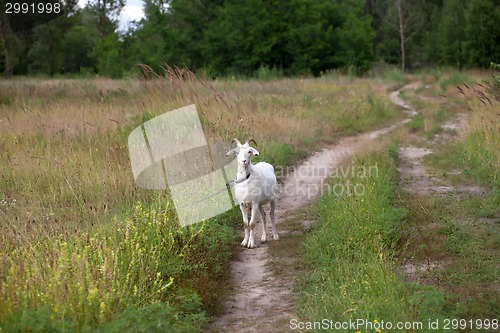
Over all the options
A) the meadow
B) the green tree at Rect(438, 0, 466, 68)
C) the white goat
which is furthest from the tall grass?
the green tree at Rect(438, 0, 466, 68)

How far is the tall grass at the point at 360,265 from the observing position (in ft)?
18.5

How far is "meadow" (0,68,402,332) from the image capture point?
5.38 m

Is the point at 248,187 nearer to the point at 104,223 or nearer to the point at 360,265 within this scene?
the point at 104,223

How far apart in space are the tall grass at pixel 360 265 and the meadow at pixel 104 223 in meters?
1.24

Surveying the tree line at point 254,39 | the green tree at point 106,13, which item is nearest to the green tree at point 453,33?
the tree line at point 254,39

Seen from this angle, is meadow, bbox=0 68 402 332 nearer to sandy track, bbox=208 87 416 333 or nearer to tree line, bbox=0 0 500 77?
sandy track, bbox=208 87 416 333

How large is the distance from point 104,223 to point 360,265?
311 cm

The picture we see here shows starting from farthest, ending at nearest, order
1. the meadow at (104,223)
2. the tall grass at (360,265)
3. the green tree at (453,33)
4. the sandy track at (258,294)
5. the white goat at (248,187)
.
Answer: the green tree at (453,33), the white goat at (248,187), the sandy track at (258,294), the tall grass at (360,265), the meadow at (104,223)

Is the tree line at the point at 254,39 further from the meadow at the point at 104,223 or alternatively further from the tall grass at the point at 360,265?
the tall grass at the point at 360,265

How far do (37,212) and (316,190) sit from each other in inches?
240

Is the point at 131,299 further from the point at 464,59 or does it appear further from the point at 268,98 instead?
the point at 464,59

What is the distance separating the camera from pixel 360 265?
684 cm

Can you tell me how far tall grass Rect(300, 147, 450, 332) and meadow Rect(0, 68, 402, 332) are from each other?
124 cm

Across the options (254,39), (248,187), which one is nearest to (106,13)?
(254,39)
